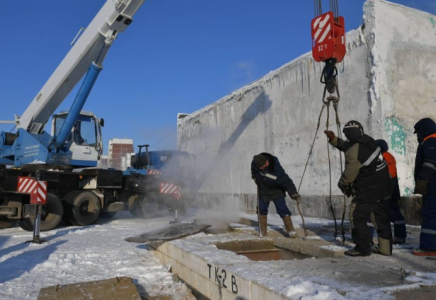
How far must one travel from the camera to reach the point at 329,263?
3.89 metres

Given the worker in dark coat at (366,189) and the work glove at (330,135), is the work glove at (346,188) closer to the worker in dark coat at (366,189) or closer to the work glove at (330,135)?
the worker in dark coat at (366,189)

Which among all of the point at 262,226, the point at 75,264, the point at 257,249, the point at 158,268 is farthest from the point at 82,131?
the point at 257,249

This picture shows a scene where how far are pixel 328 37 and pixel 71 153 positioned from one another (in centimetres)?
813

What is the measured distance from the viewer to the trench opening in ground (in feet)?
18.0

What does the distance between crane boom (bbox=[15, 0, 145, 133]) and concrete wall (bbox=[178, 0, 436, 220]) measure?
609 cm

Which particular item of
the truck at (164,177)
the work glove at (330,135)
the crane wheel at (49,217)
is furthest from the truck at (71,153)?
the work glove at (330,135)

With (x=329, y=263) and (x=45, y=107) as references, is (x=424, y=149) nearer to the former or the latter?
(x=329, y=263)

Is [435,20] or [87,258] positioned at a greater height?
[435,20]

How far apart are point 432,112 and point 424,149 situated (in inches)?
258

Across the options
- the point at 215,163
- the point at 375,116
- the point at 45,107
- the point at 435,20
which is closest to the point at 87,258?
the point at 45,107

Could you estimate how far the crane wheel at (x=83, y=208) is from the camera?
9.94 meters

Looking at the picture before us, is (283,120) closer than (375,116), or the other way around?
(375,116)

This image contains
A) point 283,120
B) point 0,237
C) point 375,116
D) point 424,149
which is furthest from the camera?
point 283,120

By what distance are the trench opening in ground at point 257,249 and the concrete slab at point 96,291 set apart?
177cm
